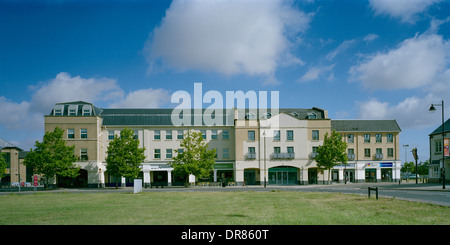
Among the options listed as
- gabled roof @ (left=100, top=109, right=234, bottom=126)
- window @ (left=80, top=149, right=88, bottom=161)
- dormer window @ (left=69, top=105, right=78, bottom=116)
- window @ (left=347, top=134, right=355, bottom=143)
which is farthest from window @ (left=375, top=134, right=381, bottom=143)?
dormer window @ (left=69, top=105, right=78, bottom=116)

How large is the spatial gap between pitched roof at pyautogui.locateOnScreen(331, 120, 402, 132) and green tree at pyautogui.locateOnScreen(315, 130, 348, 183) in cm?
746

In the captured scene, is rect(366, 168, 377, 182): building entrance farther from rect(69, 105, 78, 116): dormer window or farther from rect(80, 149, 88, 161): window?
rect(69, 105, 78, 116): dormer window

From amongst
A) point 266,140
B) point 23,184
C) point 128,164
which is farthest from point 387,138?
point 23,184

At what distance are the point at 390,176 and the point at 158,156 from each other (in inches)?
1595

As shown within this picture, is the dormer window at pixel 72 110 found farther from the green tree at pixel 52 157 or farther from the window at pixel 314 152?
the window at pixel 314 152

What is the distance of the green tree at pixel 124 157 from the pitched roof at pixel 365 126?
34531mm

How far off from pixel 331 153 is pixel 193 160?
835 inches

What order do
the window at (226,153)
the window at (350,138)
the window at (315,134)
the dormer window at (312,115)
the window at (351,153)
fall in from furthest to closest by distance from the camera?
the window at (350,138) → the window at (351,153) → the dormer window at (312,115) → the window at (226,153) → the window at (315,134)

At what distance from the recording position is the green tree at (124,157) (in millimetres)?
52562

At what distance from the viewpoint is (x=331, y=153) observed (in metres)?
57.5

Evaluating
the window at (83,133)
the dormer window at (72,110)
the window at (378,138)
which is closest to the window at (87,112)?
the dormer window at (72,110)

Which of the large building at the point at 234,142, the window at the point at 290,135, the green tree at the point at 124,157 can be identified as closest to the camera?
the green tree at the point at 124,157

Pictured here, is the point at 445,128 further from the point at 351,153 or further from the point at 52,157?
the point at 52,157

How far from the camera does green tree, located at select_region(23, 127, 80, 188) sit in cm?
5122
